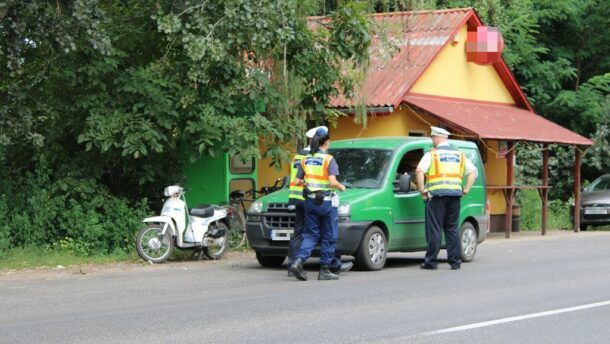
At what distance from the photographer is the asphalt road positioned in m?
9.26

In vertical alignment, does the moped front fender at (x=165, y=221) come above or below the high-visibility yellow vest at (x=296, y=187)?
below

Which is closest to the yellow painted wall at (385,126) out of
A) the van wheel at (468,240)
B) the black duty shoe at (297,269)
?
the van wheel at (468,240)

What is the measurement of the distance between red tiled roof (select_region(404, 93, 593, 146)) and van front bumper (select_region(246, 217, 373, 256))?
29.0 ft

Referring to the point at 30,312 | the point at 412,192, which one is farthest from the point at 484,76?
the point at 30,312

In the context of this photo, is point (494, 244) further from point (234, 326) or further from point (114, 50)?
point (234, 326)

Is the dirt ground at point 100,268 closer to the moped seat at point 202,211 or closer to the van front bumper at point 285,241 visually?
the moped seat at point 202,211

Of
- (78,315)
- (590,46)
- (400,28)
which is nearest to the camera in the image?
(78,315)

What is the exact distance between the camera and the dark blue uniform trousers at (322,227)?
13844 mm

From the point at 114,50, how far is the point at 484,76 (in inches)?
519

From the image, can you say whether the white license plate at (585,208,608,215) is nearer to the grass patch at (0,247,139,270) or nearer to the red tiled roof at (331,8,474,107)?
the red tiled roof at (331,8,474,107)

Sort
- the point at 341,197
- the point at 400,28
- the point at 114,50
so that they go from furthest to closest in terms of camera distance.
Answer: the point at 400,28, the point at 114,50, the point at 341,197

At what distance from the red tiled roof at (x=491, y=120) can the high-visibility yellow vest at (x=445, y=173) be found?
7.68m

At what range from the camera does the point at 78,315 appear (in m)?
10.5

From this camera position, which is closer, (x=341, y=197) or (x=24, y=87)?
(x=341, y=197)
